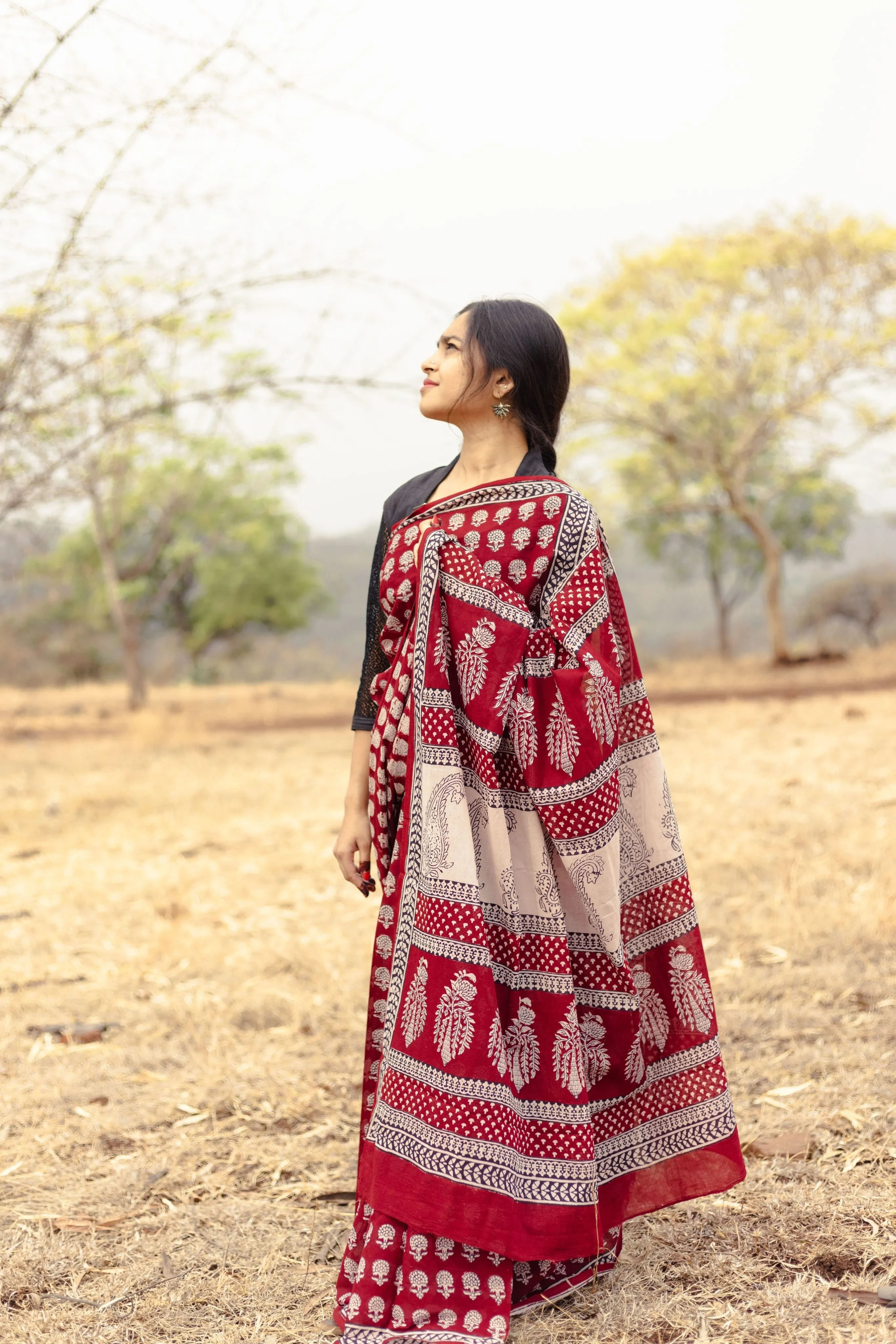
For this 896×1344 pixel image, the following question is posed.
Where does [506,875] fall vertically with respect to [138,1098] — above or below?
above

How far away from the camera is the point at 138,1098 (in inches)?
122

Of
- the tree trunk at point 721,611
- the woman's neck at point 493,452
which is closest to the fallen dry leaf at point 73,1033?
the woman's neck at point 493,452

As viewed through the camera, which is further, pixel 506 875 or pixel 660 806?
pixel 660 806

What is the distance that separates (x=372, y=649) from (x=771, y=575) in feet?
55.8

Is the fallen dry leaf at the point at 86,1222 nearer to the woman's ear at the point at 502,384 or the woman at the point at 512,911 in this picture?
the woman at the point at 512,911

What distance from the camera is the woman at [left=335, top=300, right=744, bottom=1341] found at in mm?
1840

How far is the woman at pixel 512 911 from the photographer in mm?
1840

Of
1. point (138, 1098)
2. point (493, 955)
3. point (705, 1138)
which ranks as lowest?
point (138, 1098)

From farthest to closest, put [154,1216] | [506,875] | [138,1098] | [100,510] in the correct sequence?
1. [100,510]
2. [138,1098]
3. [154,1216]
4. [506,875]

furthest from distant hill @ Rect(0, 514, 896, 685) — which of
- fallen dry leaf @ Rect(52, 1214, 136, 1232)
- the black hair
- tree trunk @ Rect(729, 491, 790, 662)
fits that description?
the black hair

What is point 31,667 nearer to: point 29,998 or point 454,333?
point 29,998

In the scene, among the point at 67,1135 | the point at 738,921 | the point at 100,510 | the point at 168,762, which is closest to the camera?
the point at 67,1135

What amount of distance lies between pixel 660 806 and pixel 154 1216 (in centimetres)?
142

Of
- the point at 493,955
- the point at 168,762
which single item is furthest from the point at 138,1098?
the point at 168,762
